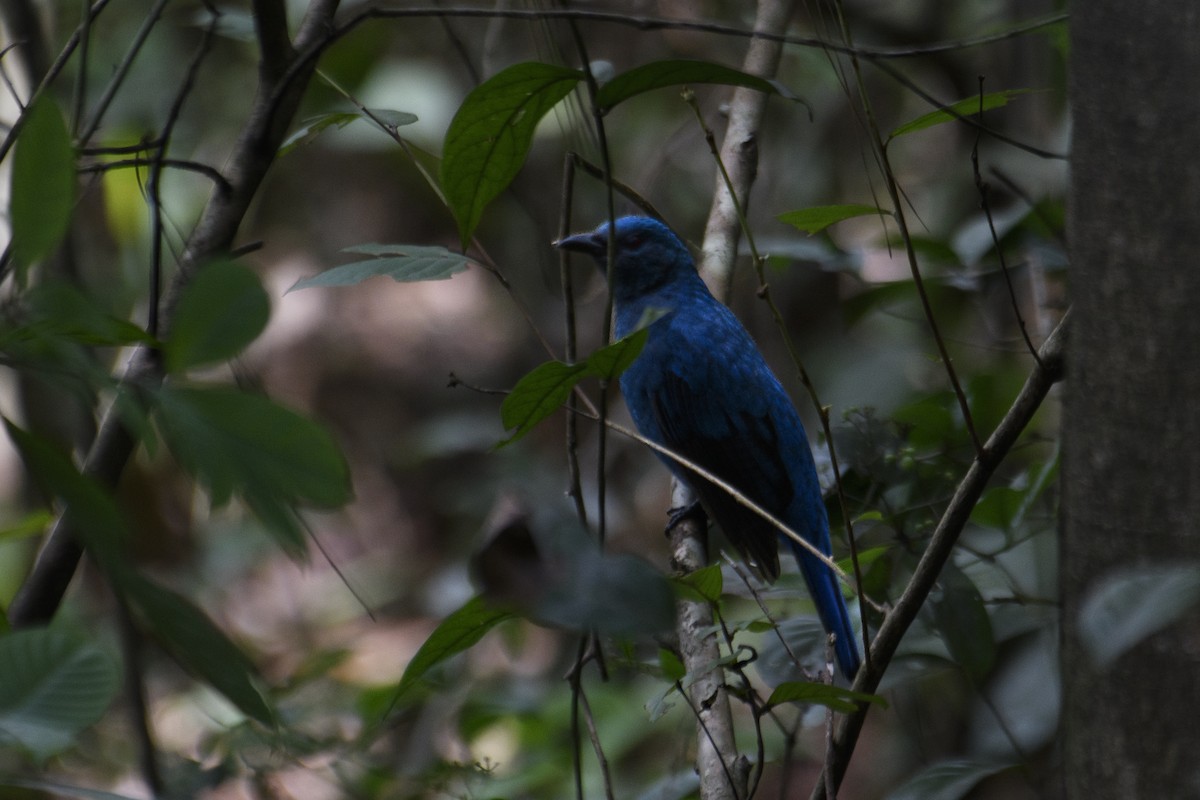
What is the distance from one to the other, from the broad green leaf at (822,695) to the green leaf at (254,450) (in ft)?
2.61

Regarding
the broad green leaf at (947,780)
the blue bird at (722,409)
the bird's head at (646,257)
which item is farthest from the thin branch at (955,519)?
the bird's head at (646,257)

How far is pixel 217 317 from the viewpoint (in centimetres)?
86

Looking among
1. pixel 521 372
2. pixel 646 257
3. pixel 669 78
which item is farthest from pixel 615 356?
pixel 521 372

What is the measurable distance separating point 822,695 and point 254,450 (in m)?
0.90

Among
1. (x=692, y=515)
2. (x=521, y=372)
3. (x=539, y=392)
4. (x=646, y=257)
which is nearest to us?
(x=539, y=392)

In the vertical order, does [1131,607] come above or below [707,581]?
below

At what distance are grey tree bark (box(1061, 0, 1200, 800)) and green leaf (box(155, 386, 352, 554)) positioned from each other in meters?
0.67

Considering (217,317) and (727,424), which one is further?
(727,424)

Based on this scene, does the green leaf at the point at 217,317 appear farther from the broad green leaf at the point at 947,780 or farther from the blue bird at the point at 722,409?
the blue bird at the point at 722,409

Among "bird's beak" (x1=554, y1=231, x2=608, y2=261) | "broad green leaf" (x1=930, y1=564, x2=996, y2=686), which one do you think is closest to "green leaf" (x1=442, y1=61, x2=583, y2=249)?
"broad green leaf" (x1=930, y1=564, x2=996, y2=686)

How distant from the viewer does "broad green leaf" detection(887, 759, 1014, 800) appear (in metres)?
1.93

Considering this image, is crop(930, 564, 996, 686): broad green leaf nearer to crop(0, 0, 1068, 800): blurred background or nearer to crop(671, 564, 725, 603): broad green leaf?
crop(0, 0, 1068, 800): blurred background

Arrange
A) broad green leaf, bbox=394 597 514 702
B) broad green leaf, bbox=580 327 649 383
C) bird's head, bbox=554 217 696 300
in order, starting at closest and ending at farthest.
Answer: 1. broad green leaf, bbox=580 327 649 383
2. broad green leaf, bbox=394 597 514 702
3. bird's head, bbox=554 217 696 300

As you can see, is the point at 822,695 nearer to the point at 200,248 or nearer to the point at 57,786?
the point at 57,786
